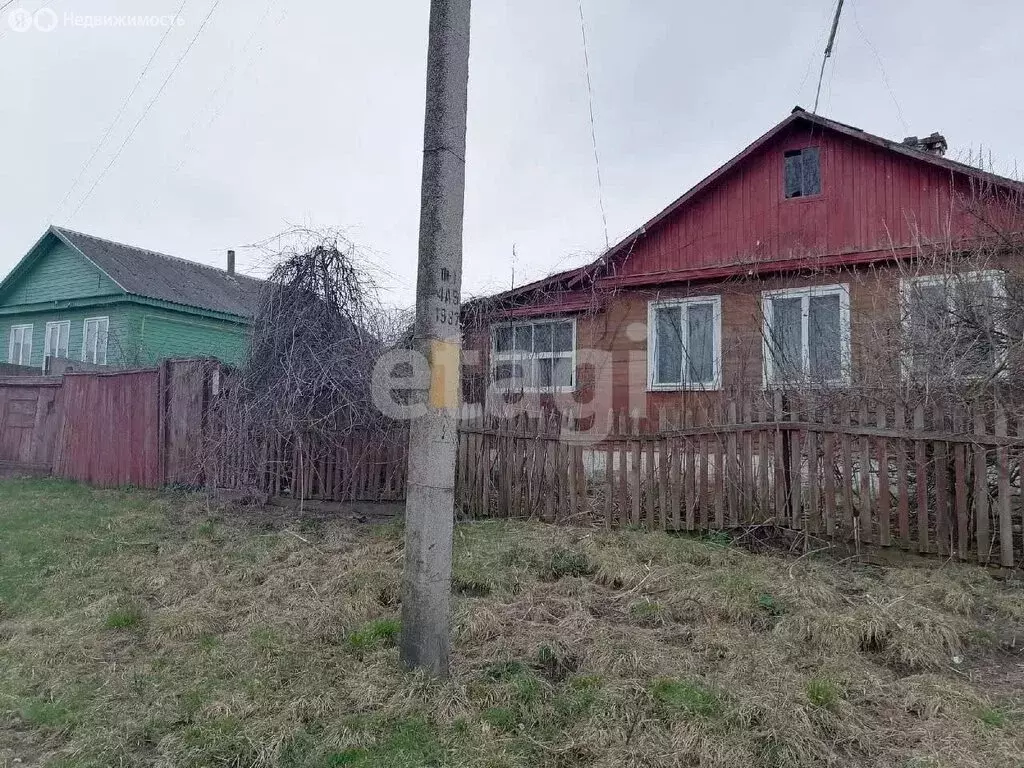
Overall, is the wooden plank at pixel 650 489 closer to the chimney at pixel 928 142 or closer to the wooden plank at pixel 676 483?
the wooden plank at pixel 676 483

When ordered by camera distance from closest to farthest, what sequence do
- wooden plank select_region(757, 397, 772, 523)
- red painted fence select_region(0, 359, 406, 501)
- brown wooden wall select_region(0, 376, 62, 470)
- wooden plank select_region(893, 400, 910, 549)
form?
wooden plank select_region(893, 400, 910, 549) → wooden plank select_region(757, 397, 772, 523) → red painted fence select_region(0, 359, 406, 501) → brown wooden wall select_region(0, 376, 62, 470)

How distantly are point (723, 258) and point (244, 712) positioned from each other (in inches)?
424

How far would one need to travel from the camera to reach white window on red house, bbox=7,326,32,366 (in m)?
24.6

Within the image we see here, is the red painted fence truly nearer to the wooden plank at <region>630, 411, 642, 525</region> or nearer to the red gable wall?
the wooden plank at <region>630, 411, 642, 525</region>

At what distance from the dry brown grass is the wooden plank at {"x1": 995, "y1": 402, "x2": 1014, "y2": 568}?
23cm

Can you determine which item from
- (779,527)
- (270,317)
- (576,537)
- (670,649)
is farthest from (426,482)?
(270,317)

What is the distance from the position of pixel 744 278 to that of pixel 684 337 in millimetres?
1449

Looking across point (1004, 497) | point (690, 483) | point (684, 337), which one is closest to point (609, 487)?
point (690, 483)

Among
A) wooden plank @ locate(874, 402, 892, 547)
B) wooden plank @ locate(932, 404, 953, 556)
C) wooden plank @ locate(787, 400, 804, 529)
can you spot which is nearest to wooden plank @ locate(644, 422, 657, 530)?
wooden plank @ locate(787, 400, 804, 529)

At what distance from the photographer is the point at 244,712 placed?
3105 mm

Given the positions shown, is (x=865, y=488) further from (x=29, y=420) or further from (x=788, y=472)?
(x=29, y=420)

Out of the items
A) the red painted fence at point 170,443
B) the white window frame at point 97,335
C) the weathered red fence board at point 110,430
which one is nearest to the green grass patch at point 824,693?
the red painted fence at point 170,443

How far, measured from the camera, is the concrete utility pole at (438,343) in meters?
3.53

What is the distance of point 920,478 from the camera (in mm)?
5285
